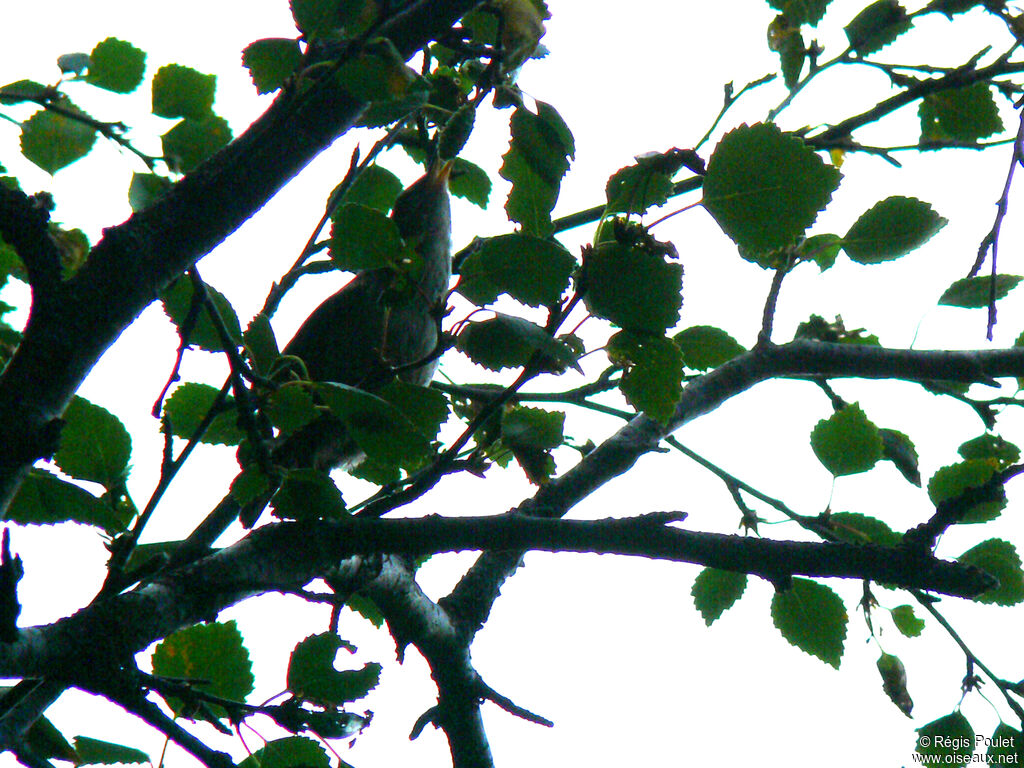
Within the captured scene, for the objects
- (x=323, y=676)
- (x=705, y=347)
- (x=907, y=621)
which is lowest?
(x=323, y=676)

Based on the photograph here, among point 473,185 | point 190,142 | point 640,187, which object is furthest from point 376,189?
point 640,187

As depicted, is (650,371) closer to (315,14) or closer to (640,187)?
(640,187)

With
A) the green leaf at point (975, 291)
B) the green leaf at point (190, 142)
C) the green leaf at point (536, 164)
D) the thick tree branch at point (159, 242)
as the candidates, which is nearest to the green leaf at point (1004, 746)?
the green leaf at point (975, 291)

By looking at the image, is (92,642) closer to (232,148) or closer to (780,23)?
(232,148)

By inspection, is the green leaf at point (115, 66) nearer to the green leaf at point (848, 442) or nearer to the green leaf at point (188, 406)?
the green leaf at point (188, 406)

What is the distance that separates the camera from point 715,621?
1482mm

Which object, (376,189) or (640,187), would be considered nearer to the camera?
(640,187)

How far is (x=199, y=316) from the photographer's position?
3.57 feet

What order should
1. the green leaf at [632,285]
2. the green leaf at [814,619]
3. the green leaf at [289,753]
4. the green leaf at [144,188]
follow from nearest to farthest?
the green leaf at [632,285] → the green leaf at [289,753] → the green leaf at [144,188] → the green leaf at [814,619]

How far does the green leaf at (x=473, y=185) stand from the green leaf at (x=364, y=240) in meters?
0.84

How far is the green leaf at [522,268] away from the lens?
0.84m

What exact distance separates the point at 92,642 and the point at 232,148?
1.93 ft

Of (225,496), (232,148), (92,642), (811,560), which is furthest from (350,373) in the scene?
(811,560)

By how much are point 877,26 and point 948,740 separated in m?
1.25
